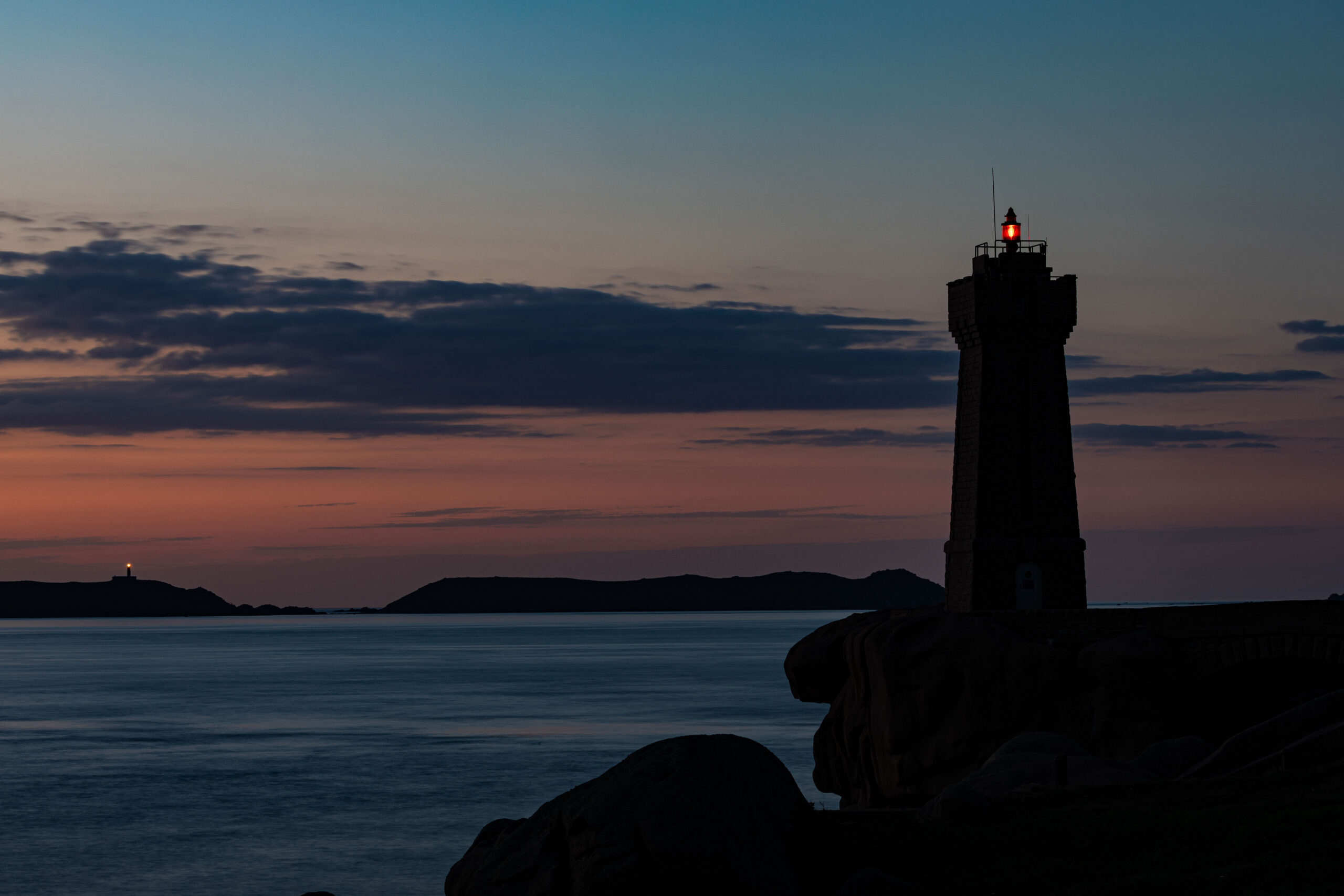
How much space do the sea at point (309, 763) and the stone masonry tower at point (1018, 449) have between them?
10.2m

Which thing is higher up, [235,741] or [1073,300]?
[1073,300]

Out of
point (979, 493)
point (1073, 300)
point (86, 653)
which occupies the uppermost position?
point (1073, 300)

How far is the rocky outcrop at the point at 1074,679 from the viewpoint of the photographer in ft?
118

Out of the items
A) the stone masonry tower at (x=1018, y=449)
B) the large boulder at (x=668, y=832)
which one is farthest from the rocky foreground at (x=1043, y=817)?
the stone masonry tower at (x=1018, y=449)

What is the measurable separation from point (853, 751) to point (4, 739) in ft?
151

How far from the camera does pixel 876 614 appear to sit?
44844 mm

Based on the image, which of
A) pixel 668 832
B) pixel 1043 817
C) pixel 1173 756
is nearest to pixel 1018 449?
pixel 1173 756

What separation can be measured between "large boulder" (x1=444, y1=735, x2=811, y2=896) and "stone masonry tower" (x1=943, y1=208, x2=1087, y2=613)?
Result: 32136 millimetres

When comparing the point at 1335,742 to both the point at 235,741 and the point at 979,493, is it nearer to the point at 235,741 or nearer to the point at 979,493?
the point at 979,493

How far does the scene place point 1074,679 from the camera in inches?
1494

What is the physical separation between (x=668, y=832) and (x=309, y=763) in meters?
44.1

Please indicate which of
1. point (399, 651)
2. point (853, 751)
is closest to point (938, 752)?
point (853, 751)

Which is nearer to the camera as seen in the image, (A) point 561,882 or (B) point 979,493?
(A) point 561,882

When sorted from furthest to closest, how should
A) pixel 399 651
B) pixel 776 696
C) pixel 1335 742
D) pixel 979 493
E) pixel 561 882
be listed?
1. pixel 399 651
2. pixel 776 696
3. pixel 979 493
4. pixel 1335 742
5. pixel 561 882
